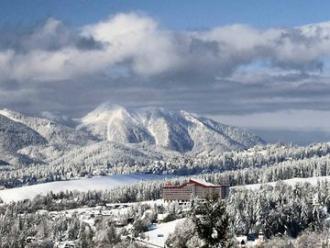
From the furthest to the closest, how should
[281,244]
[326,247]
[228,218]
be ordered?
1. [281,244]
2. [326,247]
3. [228,218]

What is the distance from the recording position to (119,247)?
200m

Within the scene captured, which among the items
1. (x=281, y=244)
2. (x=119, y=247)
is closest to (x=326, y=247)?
(x=281, y=244)

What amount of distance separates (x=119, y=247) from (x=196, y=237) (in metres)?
147

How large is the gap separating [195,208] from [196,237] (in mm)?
2313

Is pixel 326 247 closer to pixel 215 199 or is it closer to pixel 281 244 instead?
pixel 281 244

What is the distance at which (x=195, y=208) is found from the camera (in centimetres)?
5456

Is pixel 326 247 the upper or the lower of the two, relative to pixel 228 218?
lower

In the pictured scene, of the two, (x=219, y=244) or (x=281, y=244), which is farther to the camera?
(x=281, y=244)

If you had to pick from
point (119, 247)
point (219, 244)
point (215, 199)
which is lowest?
point (119, 247)

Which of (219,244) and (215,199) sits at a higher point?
(215,199)

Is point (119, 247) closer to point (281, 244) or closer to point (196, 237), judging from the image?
point (281, 244)

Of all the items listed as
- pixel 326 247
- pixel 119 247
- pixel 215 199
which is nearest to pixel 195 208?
pixel 215 199

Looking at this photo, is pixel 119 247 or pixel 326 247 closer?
pixel 326 247

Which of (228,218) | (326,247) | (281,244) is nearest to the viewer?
(228,218)
